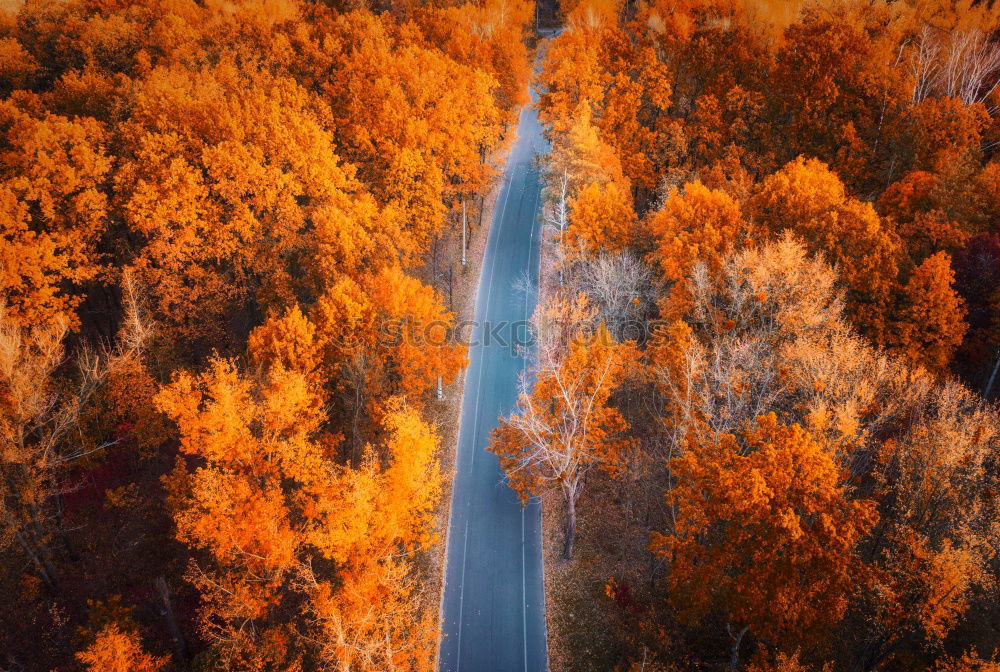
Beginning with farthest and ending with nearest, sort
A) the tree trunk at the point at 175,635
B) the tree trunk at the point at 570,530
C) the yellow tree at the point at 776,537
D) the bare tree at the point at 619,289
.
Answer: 1. the bare tree at the point at 619,289
2. the tree trunk at the point at 570,530
3. the tree trunk at the point at 175,635
4. the yellow tree at the point at 776,537

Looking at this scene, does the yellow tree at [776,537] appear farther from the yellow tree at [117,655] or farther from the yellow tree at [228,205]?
the yellow tree at [228,205]

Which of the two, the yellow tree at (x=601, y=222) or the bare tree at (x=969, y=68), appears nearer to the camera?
the yellow tree at (x=601, y=222)

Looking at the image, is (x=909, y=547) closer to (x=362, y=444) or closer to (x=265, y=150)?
(x=362, y=444)

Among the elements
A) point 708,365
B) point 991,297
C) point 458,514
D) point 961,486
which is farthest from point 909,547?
point 458,514

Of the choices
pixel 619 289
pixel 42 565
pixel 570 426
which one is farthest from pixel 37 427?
pixel 619 289

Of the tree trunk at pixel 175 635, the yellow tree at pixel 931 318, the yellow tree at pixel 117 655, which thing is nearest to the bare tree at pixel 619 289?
the yellow tree at pixel 931 318

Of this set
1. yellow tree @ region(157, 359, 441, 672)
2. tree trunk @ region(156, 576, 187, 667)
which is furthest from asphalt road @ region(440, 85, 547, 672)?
tree trunk @ region(156, 576, 187, 667)

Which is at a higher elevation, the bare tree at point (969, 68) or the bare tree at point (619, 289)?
the bare tree at point (969, 68)
